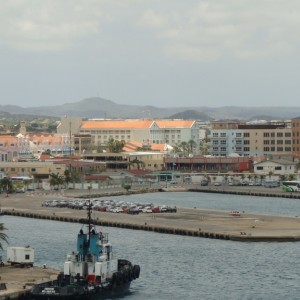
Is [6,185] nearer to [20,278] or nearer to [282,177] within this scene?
[282,177]

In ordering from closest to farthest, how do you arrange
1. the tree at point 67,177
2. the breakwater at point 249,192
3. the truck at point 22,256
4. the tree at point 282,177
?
the truck at point 22,256 → the breakwater at point 249,192 → the tree at point 67,177 → the tree at point 282,177

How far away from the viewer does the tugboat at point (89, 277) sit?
5060cm

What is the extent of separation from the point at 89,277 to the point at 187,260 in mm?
16719

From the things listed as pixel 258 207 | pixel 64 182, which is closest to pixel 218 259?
pixel 258 207

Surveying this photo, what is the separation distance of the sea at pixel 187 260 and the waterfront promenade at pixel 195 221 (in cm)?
146

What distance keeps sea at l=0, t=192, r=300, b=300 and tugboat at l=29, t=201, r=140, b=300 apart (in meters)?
1.09

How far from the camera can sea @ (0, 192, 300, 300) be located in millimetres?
57781

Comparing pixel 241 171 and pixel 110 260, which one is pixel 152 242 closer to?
pixel 110 260

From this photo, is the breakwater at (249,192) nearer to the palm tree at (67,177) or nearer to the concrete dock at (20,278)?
the palm tree at (67,177)

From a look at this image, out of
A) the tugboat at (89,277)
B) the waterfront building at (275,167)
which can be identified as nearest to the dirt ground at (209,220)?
the tugboat at (89,277)

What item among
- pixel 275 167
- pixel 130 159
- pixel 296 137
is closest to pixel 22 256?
pixel 275 167

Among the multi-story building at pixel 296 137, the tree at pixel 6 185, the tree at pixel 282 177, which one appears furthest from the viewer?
the multi-story building at pixel 296 137

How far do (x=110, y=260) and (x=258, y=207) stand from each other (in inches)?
2574

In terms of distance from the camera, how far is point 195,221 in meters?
94.4
